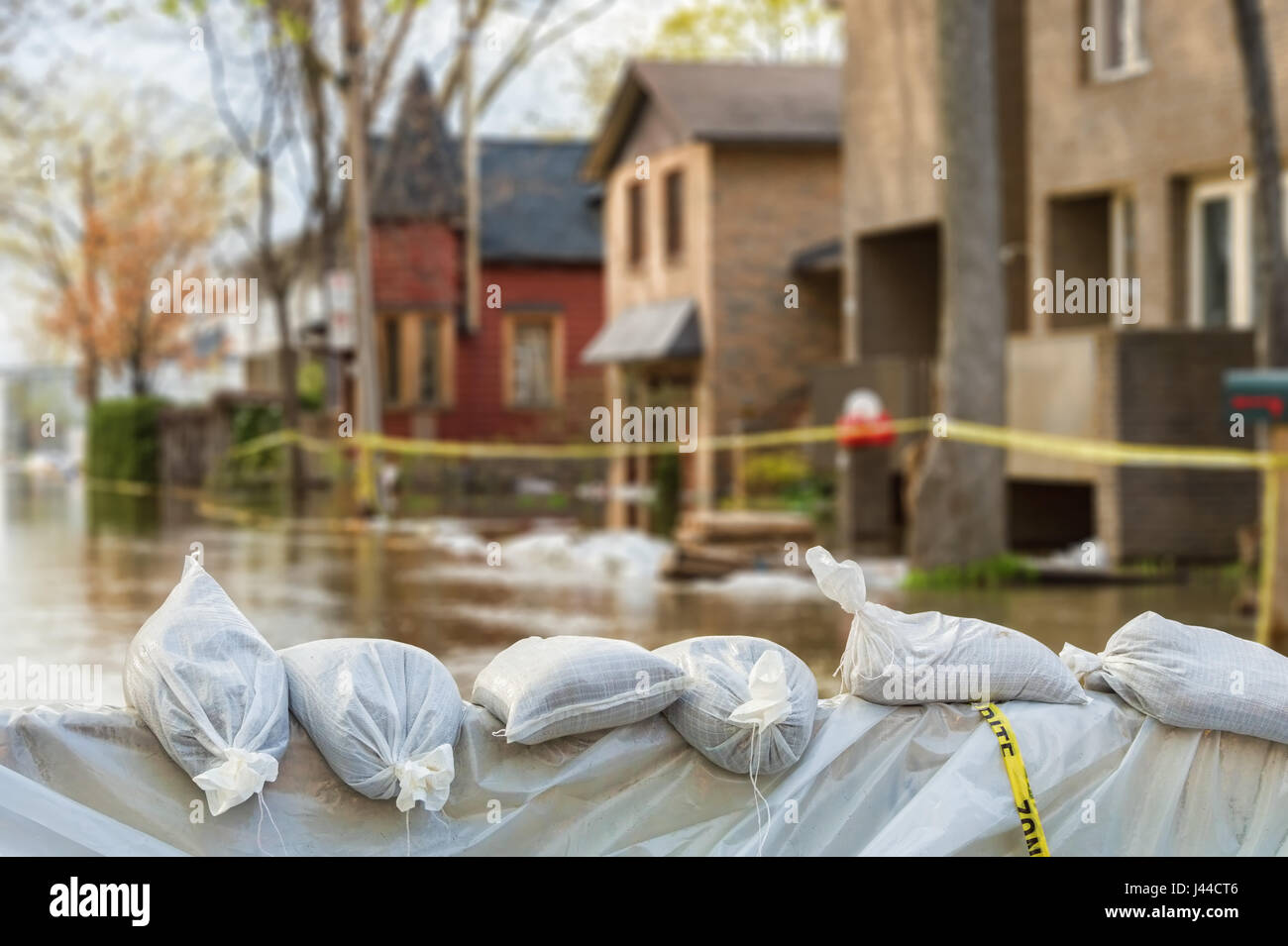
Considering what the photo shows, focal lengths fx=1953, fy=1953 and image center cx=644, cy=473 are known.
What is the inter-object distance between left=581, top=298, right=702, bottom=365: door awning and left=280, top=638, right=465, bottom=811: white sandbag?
27.2m

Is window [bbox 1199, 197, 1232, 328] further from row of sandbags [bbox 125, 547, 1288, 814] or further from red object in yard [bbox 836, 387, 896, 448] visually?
row of sandbags [bbox 125, 547, 1288, 814]

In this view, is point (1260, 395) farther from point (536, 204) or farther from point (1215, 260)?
point (536, 204)

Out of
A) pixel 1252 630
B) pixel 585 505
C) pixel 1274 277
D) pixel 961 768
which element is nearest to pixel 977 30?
pixel 1274 277

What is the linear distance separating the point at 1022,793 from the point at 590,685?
3.52 ft

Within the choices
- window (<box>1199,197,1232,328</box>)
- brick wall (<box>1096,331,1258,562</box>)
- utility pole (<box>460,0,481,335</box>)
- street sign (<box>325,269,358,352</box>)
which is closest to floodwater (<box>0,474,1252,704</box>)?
brick wall (<box>1096,331,1258,562</box>)

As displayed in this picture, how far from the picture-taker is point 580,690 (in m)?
4.57

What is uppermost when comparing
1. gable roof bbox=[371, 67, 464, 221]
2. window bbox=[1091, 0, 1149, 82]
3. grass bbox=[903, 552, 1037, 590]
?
gable roof bbox=[371, 67, 464, 221]

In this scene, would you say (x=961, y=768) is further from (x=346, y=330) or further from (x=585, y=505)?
(x=585, y=505)

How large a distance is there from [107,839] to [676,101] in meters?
28.9

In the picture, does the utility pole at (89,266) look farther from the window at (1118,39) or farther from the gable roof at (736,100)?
the window at (1118,39)

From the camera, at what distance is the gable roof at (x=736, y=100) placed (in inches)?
1234

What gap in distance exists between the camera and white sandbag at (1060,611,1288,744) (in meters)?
4.70

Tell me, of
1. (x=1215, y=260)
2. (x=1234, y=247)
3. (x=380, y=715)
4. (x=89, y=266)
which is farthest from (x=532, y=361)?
(x=380, y=715)
